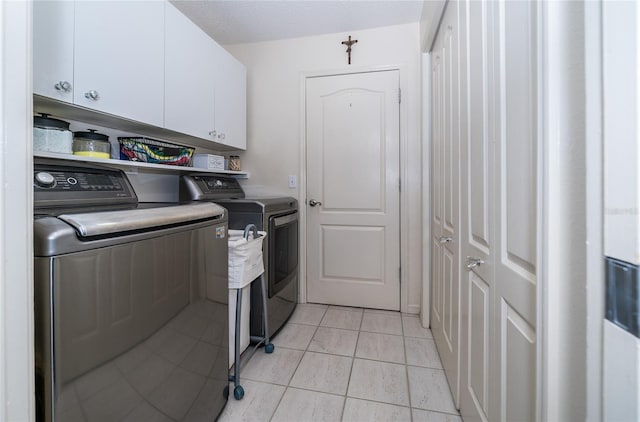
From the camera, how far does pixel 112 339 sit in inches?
29.5

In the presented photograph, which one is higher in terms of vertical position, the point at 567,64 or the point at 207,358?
the point at 567,64

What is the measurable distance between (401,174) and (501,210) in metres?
1.60

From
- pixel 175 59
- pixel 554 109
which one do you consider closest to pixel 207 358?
pixel 554 109

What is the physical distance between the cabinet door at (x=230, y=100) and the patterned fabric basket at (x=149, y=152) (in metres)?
0.36

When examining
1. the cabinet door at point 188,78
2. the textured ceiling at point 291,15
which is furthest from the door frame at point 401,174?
the cabinet door at point 188,78

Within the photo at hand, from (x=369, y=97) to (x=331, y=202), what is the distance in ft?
3.25

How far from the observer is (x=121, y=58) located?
127cm

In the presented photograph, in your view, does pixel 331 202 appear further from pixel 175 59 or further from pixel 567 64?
pixel 567 64

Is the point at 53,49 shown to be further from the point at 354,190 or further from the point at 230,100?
the point at 354,190

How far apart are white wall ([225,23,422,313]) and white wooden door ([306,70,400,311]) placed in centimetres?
9

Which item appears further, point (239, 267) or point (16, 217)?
point (239, 267)

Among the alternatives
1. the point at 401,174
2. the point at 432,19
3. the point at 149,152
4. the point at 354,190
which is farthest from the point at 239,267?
the point at 432,19

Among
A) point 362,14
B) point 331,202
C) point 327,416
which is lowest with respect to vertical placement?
point 327,416

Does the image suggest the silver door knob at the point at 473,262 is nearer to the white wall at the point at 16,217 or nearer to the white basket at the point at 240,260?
the white basket at the point at 240,260
